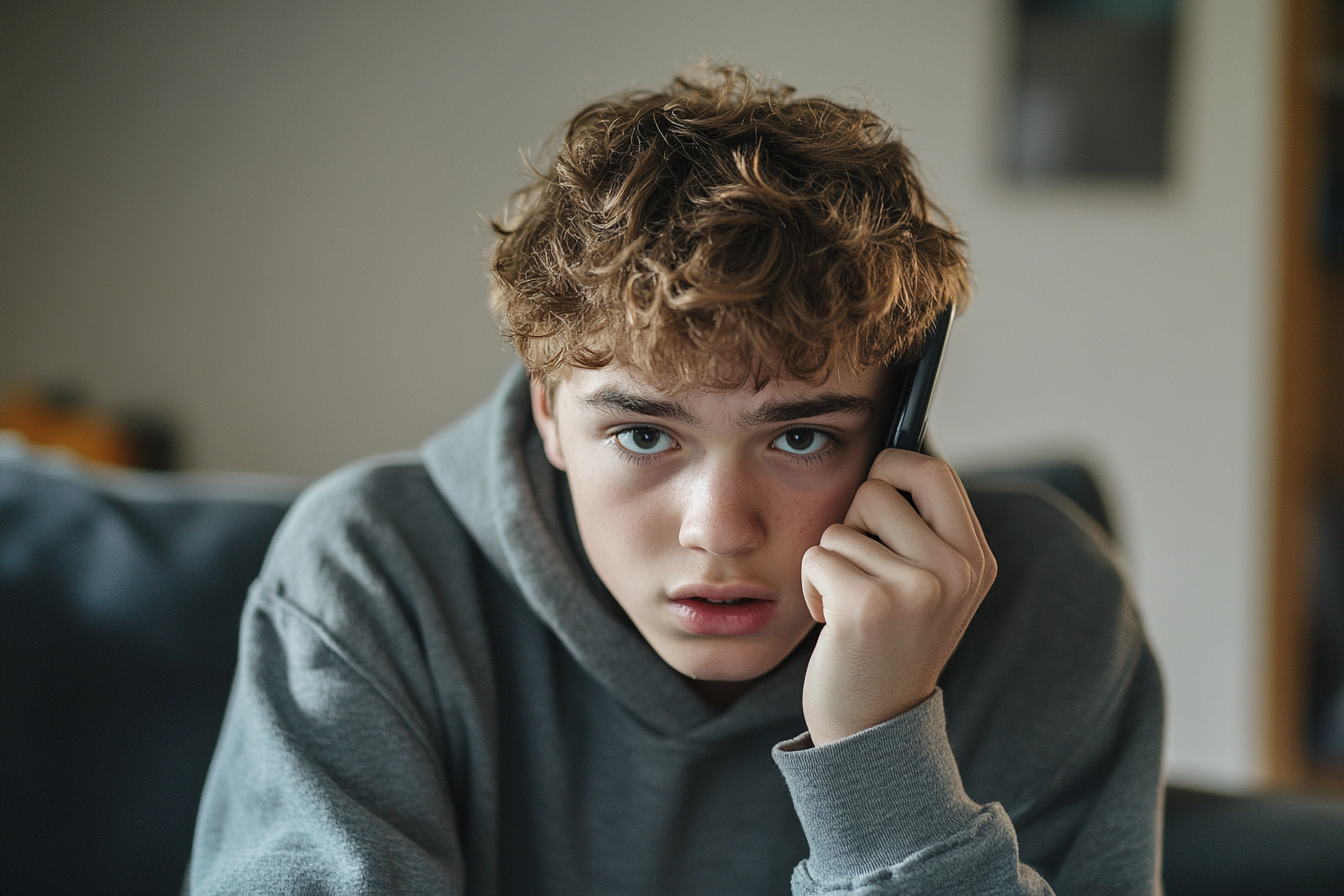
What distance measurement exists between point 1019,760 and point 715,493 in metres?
0.41

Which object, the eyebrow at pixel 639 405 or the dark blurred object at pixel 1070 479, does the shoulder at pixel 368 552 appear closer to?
the eyebrow at pixel 639 405

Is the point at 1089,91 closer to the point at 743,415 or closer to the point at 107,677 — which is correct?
the point at 743,415

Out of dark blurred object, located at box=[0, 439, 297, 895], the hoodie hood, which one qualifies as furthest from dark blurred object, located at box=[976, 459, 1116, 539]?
dark blurred object, located at box=[0, 439, 297, 895]

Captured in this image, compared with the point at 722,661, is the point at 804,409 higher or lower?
higher

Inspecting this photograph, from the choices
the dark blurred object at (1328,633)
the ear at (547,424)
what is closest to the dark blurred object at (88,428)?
the ear at (547,424)

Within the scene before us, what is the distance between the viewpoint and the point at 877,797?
70 cm

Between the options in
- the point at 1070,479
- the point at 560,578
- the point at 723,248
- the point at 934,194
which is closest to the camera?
the point at 723,248

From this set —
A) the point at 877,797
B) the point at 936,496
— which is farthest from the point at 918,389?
the point at 877,797

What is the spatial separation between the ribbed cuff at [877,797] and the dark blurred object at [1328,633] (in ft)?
6.32

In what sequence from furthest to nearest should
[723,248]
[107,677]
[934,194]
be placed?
1. [934,194]
2. [107,677]
3. [723,248]

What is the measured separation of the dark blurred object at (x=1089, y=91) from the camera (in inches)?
84.1

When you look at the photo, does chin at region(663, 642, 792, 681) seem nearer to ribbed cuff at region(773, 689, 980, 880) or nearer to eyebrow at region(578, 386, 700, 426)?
ribbed cuff at region(773, 689, 980, 880)

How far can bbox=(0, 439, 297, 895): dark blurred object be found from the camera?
0.91m

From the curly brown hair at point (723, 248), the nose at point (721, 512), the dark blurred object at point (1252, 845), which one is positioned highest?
the curly brown hair at point (723, 248)
